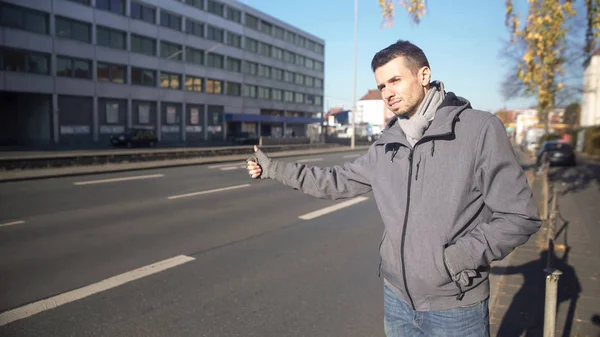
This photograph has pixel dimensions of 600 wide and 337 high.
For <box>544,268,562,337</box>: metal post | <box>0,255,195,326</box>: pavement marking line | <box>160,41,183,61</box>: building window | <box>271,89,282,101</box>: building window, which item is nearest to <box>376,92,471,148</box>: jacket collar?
<box>544,268,562,337</box>: metal post

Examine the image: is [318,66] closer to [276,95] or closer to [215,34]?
[276,95]

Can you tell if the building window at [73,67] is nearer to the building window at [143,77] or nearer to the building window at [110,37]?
the building window at [110,37]

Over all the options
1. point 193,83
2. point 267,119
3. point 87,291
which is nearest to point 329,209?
point 87,291

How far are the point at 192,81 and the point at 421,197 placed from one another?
55014 millimetres

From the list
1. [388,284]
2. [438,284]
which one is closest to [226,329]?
[388,284]

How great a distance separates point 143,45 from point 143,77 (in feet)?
11.1

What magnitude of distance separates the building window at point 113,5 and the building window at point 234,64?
18.8m

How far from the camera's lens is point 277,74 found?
73500 millimetres

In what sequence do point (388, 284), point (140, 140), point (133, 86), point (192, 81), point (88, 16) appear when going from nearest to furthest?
point (388, 284), point (140, 140), point (88, 16), point (133, 86), point (192, 81)

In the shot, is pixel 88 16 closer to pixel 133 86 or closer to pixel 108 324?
pixel 133 86

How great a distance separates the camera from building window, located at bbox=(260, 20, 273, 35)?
68706mm

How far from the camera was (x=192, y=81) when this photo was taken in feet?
178

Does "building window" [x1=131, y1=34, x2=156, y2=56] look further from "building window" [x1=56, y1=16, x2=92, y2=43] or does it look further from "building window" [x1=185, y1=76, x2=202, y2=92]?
"building window" [x1=185, y1=76, x2=202, y2=92]

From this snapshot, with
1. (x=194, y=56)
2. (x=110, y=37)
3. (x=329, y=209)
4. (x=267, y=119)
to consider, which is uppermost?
(x=194, y=56)
